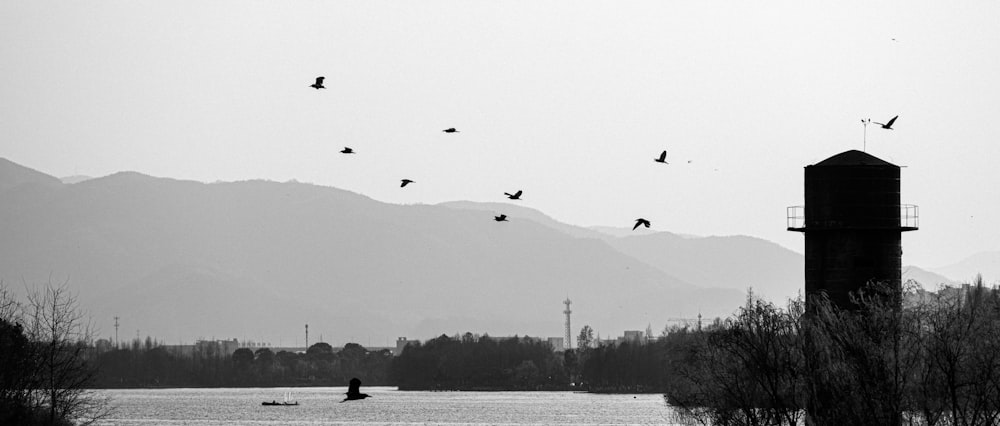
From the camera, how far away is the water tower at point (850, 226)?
231 feet

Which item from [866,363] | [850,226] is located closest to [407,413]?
[850,226]

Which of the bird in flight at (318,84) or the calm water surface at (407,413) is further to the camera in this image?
the calm water surface at (407,413)

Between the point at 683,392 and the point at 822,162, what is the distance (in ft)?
78.4

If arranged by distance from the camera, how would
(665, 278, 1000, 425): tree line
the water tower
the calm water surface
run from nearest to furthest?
(665, 278, 1000, 425): tree line
the water tower
the calm water surface

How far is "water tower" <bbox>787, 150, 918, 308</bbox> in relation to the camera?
70500 mm

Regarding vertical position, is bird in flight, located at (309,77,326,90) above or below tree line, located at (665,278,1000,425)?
above

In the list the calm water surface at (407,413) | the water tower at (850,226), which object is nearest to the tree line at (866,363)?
the water tower at (850,226)

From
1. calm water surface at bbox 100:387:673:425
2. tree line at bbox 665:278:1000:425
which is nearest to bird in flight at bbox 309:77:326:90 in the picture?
tree line at bbox 665:278:1000:425

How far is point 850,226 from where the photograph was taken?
232 feet

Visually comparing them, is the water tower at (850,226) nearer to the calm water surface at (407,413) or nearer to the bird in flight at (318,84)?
the bird in flight at (318,84)

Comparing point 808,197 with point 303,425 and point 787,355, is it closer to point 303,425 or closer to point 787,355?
point 787,355

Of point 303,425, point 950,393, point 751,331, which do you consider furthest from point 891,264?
point 303,425

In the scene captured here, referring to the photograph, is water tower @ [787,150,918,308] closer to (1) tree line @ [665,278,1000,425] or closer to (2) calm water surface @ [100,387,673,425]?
(1) tree line @ [665,278,1000,425]

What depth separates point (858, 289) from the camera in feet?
230
